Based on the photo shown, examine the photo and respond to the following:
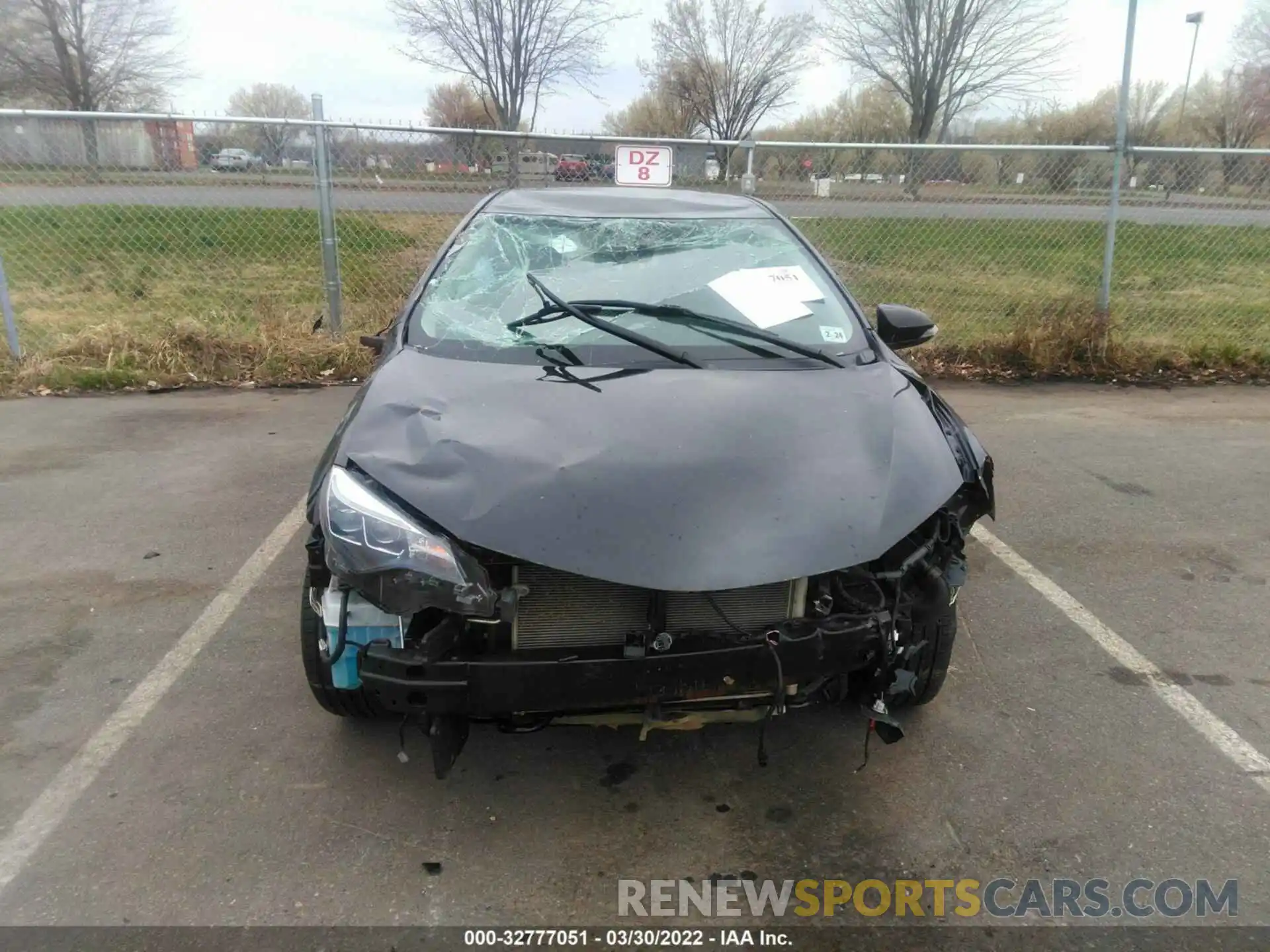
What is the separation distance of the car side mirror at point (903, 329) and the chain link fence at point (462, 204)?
3.48m

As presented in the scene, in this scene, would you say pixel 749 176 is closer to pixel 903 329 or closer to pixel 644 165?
pixel 644 165

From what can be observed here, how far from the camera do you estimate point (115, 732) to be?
2.84 metres

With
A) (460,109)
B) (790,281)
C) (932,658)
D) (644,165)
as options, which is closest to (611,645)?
(932,658)

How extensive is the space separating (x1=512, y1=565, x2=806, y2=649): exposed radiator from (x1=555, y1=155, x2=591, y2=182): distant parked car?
6070 mm

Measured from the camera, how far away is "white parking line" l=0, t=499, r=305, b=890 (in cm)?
237

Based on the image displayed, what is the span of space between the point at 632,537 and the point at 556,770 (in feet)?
3.16

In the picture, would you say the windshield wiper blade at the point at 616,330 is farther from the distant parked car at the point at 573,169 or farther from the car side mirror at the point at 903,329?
the distant parked car at the point at 573,169

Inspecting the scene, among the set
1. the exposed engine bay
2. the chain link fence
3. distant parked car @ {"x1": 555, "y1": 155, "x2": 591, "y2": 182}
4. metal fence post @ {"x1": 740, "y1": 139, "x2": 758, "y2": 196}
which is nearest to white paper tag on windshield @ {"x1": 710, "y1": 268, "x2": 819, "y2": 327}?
the exposed engine bay

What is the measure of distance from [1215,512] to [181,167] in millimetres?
8098

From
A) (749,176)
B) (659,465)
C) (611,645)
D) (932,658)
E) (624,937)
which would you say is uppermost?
(749,176)

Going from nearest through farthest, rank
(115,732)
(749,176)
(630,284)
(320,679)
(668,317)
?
(320,679)
(115,732)
(668,317)
(630,284)
(749,176)

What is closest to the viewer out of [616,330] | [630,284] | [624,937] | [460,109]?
[624,937]

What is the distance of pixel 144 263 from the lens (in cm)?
987

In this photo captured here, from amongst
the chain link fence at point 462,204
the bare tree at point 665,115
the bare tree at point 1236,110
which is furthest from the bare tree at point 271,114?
the bare tree at point 1236,110
